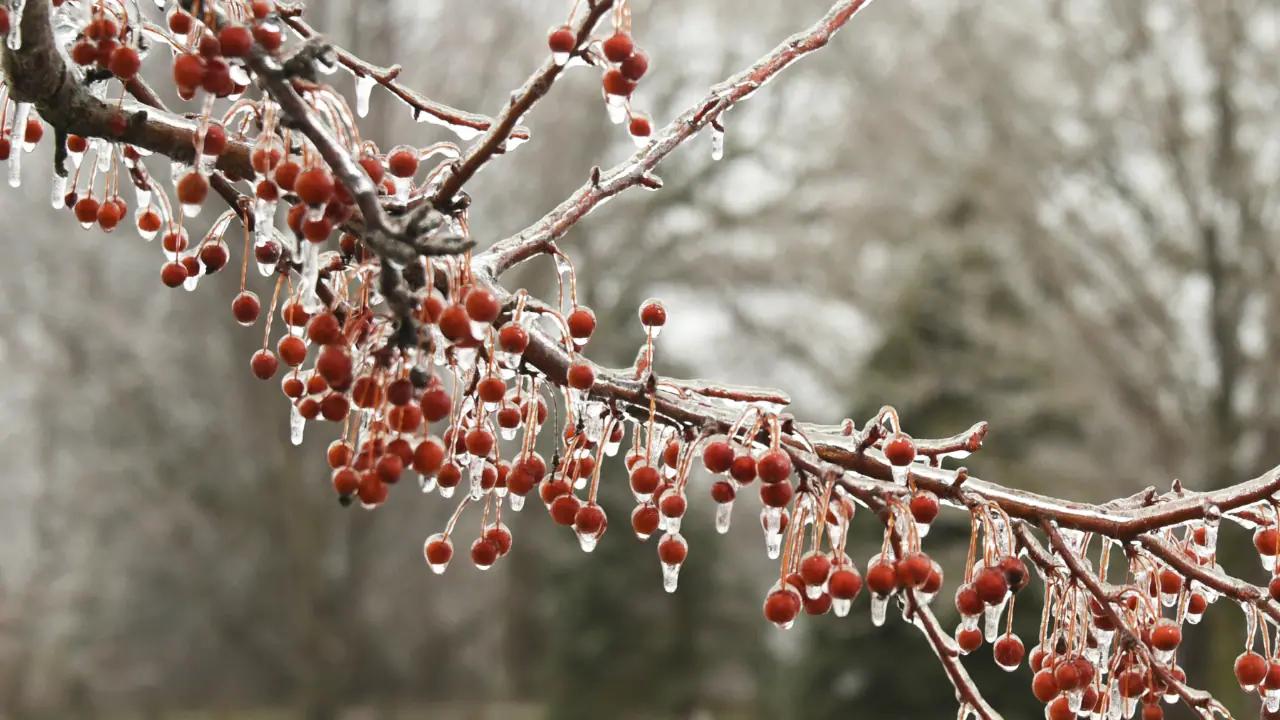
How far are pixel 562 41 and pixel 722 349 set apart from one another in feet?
51.3

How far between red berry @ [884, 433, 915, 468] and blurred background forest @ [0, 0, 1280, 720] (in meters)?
6.35

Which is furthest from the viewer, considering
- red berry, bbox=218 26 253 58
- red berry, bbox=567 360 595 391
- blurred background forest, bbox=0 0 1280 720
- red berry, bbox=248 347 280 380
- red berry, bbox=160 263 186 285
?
blurred background forest, bbox=0 0 1280 720

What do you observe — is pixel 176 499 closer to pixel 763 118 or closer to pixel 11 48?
pixel 763 118

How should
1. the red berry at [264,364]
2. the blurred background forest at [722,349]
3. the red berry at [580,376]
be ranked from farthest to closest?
the blurred background forest at [722,349], the red berry at [264,364], the red berry at [580,376]

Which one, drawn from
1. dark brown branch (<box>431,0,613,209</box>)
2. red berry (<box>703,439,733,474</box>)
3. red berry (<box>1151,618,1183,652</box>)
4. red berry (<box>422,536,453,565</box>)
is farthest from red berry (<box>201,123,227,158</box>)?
red berry (<box>1151,618,1183,652</box>)

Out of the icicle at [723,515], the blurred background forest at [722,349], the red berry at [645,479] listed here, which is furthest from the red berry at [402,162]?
the blurred background forest at [722,349]

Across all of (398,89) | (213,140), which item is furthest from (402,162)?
(213,140)

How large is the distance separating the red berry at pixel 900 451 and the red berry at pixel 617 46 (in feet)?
1.90

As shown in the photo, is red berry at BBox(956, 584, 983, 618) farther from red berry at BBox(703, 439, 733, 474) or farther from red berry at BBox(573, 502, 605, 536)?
red berry at BBox(573, 502, 605, 536)

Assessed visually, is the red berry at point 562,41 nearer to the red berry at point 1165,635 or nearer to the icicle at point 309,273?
the icicle at point 309,273

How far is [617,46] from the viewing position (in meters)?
1.31

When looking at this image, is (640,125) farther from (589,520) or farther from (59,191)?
(59,191)

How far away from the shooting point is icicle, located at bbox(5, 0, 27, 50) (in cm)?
145

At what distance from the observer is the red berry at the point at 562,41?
4.24ft
